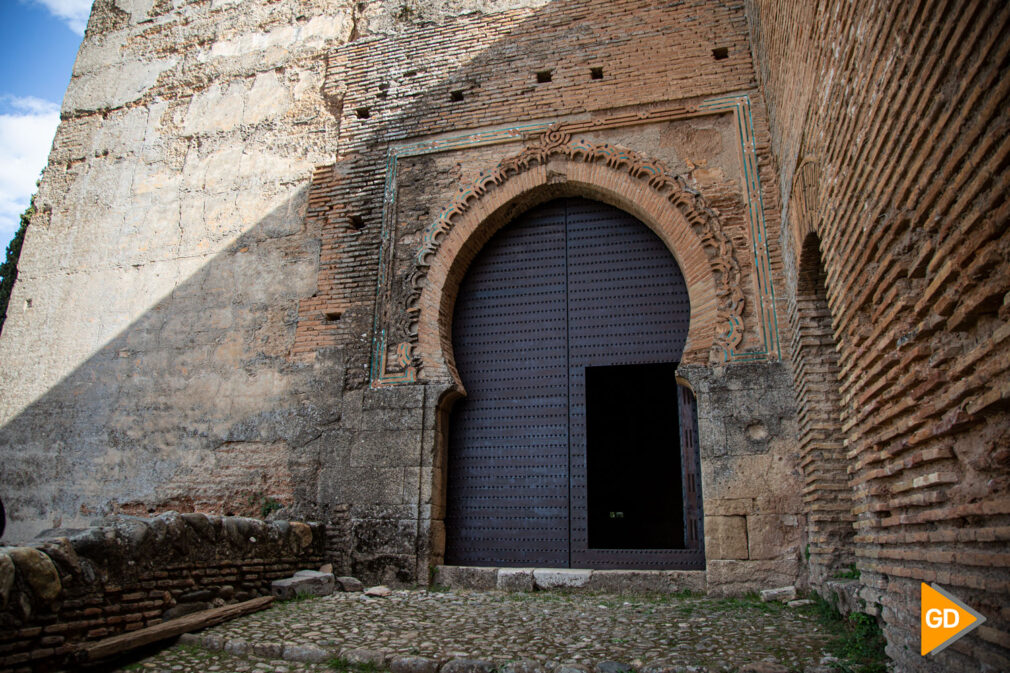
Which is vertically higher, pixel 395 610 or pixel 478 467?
pixel 478 467

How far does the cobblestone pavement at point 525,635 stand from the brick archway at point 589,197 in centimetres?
212

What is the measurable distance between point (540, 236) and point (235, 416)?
12.1 ft

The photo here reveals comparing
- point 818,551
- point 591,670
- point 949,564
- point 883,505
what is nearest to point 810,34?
point 883,505

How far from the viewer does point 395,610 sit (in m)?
4.77

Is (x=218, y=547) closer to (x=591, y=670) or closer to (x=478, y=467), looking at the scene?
(x=478, y=467)

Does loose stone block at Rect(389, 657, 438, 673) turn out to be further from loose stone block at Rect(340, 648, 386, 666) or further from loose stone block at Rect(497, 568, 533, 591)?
loose stone block at Rect(497, 568, 533, 591)

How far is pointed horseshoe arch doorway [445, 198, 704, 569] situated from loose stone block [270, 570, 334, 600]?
120cm

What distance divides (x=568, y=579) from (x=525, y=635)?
1640 mm

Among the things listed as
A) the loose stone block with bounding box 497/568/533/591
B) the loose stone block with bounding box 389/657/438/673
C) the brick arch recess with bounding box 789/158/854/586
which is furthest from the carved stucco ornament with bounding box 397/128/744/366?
the loose stone block with bounding box 389/657/438/673

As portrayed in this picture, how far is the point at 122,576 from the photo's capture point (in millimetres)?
3832

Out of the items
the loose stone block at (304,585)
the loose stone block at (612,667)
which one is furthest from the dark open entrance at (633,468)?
the loose stone block at (612,667)

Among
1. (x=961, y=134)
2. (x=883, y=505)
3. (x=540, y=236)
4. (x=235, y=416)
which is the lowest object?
(x=883, y=505)

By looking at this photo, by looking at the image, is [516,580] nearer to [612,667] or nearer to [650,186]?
[612,667]

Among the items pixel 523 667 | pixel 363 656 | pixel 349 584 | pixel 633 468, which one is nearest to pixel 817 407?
pixel 523 667
